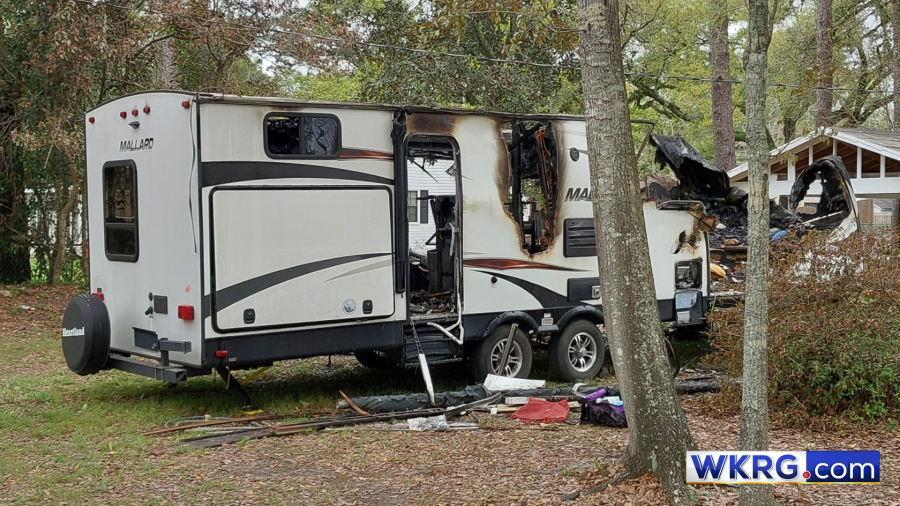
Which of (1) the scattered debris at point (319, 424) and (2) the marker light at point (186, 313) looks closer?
(1) the scattered debris at point (319, 424)

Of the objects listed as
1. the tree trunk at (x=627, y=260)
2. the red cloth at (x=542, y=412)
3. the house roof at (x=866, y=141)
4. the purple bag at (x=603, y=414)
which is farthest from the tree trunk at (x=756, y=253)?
the house roof at (x=866, y=141)

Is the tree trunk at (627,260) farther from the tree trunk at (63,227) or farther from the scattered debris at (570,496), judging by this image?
the tree trunk at (63,227)

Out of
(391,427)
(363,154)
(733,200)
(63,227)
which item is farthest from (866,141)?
(63,227)

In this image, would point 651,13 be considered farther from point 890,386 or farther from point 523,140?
point 890,386

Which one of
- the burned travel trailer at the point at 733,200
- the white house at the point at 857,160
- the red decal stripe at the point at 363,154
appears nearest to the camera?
the red decal stripe at the point at 363,154

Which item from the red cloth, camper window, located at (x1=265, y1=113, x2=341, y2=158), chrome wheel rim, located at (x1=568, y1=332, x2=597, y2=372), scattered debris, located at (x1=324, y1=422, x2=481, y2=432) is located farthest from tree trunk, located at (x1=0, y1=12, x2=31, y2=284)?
the red cloth

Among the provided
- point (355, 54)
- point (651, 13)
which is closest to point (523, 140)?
point (355, 54)

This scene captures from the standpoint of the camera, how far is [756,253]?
4871 mm

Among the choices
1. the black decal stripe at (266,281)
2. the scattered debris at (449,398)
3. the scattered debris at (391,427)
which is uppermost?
the black decal stripe at (266,281)

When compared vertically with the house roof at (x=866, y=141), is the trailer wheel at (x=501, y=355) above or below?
below

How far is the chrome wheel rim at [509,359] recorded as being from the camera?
9.38 meters

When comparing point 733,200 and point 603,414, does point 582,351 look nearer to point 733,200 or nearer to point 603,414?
point 603,414

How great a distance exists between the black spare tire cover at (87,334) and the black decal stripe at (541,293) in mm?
3767

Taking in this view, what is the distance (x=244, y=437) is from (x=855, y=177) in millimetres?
13371
